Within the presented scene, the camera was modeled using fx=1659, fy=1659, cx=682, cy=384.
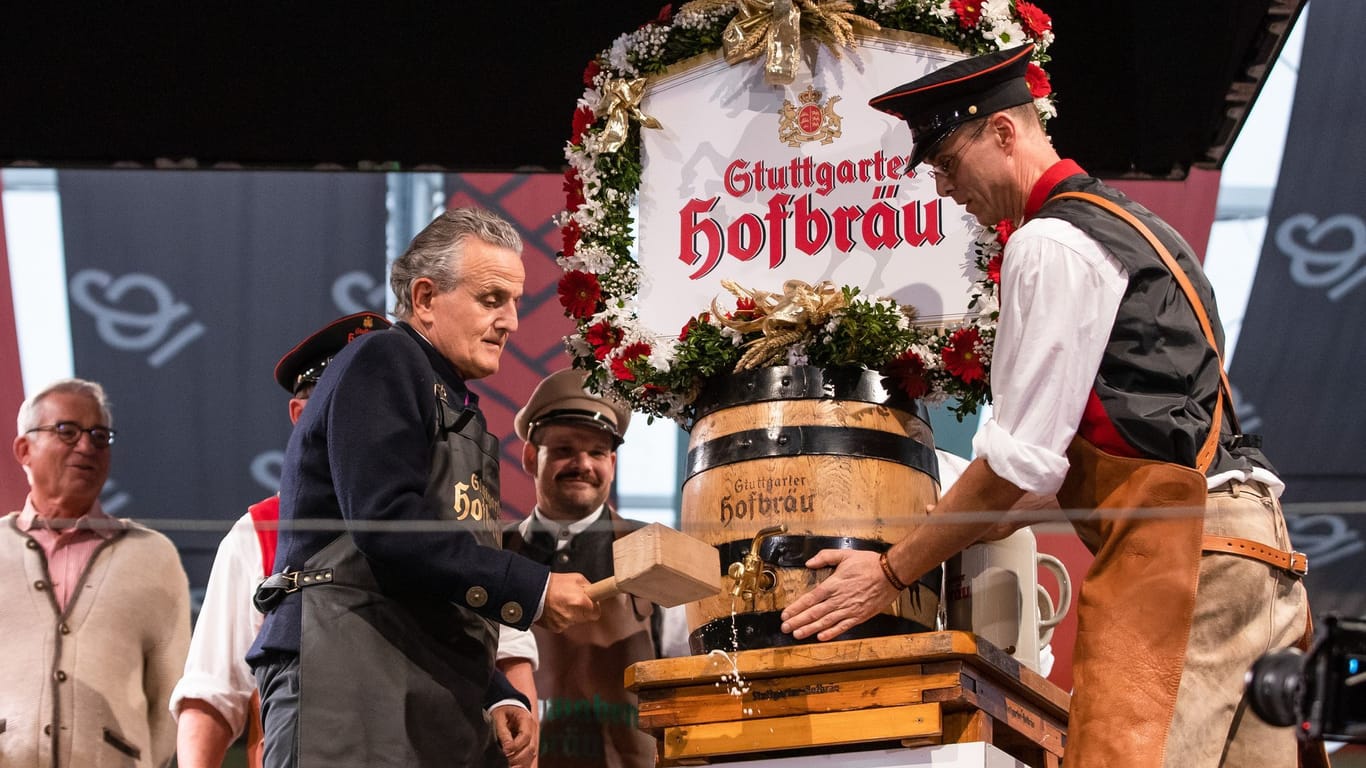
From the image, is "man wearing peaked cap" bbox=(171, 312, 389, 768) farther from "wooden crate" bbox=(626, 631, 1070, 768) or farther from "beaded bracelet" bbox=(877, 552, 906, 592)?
"beaded bracelet" bbox=(877, 552, 906, 592)

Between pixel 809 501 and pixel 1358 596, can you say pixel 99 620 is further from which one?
pixel 1358 596

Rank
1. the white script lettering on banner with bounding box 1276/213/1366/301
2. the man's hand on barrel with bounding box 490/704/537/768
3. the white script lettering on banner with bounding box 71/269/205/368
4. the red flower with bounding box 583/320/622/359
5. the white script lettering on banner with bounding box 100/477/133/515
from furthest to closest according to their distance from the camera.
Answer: the white script lettering on banner with bounding box 71/269/205/368 < the white script lettering on banner with bounding box 100/477/133/515 < the white script lettering on banner with bounding box 1276/213/1366/301 < the red flower with bounding box 583/320/622/359 < the man's hand on barrel with bounding box 490/704/537/768

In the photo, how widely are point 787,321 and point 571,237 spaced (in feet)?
2.13

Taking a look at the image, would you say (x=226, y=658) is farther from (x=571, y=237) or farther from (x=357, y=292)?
(x=357, y=292)

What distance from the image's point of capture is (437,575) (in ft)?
9.77

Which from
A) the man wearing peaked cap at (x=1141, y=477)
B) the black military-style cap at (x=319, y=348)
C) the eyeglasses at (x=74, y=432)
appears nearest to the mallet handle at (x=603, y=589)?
the man wearing peaked cap at (x=1141, y=477)

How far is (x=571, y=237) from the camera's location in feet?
Answer: 13.0

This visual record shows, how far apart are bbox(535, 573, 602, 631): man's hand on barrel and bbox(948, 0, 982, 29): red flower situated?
1.62 metres

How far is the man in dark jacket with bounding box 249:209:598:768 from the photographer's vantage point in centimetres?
296

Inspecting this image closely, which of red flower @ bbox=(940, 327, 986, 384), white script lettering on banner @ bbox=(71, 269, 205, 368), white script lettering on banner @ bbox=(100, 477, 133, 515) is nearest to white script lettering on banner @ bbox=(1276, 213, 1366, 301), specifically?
red flower @ bbox=(940, 327, 986, 384)

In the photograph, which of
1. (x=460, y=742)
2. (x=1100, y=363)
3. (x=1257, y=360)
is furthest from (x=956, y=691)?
(x=1257, y=360)

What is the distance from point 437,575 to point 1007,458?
1.03m

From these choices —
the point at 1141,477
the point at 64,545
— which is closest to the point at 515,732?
the point at 1141,477

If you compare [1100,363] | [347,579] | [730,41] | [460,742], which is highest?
[730,41]
